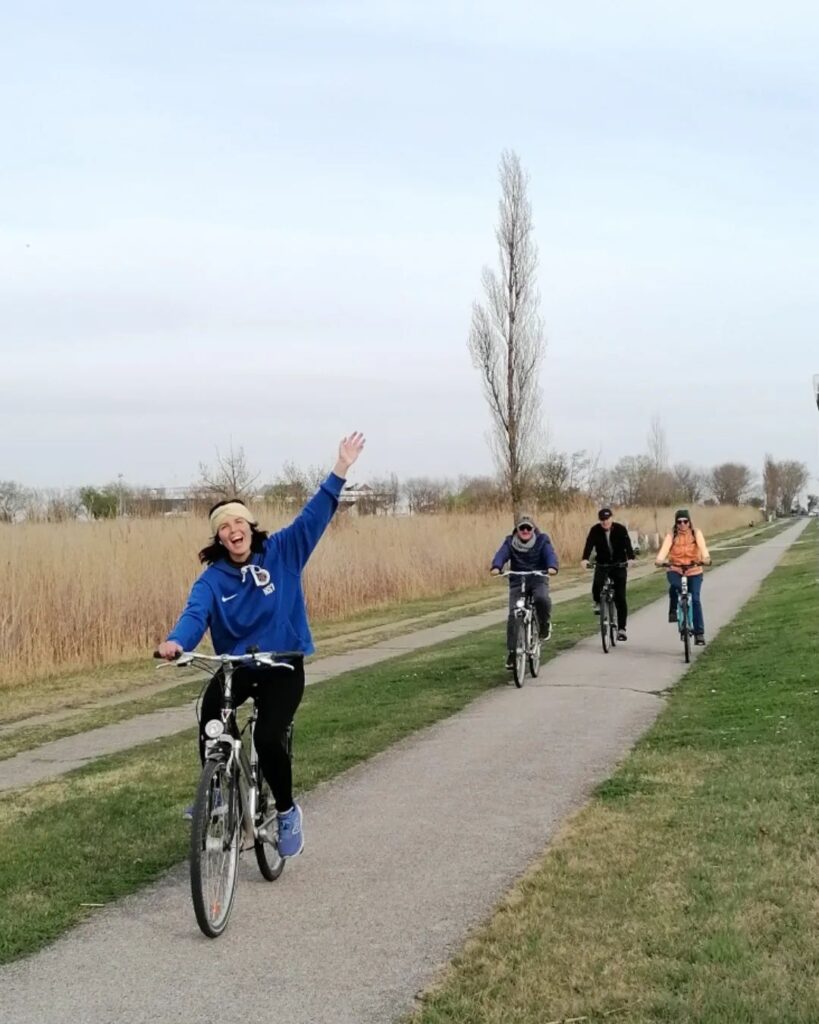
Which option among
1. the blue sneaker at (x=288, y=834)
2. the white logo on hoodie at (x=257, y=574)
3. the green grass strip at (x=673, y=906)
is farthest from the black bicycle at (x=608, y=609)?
the white logo on hoodie at (x=257, y=574)

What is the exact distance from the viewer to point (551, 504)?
4491 cm

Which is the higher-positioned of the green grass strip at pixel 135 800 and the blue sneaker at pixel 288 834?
the blue sneaker at pixel 288 834

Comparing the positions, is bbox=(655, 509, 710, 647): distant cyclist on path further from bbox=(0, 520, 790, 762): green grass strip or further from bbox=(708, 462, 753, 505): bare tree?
bbox=(708, 462, 753, 505): bare tree

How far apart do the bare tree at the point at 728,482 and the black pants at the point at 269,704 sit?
137m

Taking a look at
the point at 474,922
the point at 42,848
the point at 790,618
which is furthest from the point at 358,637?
the point at 474,922

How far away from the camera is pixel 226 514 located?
558 centimetres

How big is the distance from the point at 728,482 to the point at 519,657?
134 meters

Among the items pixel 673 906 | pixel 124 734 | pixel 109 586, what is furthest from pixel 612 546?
pixel 673 906

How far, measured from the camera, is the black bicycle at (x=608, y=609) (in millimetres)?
15417

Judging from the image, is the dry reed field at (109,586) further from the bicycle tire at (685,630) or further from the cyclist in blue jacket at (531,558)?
the bicycle tire at (685,630)

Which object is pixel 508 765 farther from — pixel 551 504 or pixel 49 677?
pixel 551 504

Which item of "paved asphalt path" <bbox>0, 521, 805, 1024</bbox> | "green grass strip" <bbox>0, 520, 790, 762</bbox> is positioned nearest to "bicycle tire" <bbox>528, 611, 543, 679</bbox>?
"paved asphalt path" <bbox>0, 521, 805, 1024</bbox>

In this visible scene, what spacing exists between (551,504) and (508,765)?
37.0 meters

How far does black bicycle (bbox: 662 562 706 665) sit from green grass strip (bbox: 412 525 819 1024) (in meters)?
5.14
